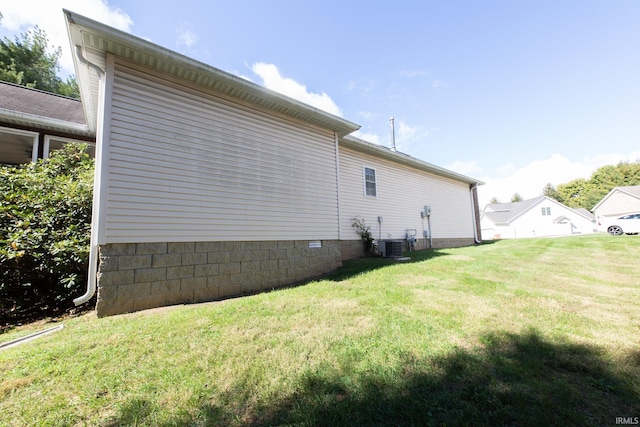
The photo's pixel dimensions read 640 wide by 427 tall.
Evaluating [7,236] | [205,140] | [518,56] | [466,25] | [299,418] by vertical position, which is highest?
[466,25]

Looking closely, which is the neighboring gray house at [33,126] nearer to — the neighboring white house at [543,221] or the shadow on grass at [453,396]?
the shadow on grass at [453,396]

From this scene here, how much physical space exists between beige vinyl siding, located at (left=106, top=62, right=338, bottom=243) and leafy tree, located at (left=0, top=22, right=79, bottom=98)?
66.0 ft

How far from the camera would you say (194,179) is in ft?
16.2

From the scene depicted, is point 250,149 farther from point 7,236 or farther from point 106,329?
point 7,236

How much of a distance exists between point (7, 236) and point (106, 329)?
2872 millimetres

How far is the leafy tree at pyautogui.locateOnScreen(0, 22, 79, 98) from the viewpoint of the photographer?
54.8 feet

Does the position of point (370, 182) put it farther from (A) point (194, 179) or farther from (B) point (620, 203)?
(B) point (620, 203)

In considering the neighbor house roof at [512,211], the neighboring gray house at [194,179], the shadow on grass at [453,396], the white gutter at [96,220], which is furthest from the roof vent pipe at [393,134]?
the neighbor house roof at [512,211]

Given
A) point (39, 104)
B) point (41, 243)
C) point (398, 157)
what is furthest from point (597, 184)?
point (39, 104)

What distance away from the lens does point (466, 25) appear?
848cm

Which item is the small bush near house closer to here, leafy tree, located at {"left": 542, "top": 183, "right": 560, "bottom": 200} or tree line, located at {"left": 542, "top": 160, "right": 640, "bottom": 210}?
tree line, located at {"left": 542, "top": 160, "right": 640, "bottom": 210}

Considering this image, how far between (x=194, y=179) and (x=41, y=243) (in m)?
2.62

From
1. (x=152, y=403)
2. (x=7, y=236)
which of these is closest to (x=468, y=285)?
(x=152, y=403)

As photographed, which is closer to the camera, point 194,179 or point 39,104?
point 194,179
